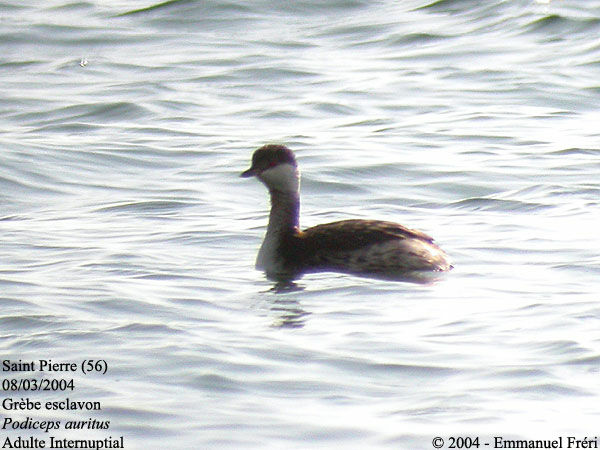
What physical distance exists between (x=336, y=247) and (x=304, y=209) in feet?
10.6

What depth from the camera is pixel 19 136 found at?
1791cm

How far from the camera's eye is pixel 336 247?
11375 mm

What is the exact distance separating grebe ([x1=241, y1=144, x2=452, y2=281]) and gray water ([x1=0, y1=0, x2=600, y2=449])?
0.20 m

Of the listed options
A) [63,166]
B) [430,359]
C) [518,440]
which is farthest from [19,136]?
[518,440]

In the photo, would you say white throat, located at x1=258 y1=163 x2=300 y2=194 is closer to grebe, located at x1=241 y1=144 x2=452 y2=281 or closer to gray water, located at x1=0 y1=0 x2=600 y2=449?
grebe, located at x1=241 y1=144 x2=452 y2=281

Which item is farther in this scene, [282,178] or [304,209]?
[304,209]

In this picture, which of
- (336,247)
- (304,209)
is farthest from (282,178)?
(304,209)

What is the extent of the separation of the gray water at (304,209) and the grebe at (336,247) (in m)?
0.20

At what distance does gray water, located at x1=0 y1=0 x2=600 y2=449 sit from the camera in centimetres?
809

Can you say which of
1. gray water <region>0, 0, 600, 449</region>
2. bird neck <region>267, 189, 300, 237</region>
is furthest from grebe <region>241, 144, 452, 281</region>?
gray water <region>0, 0, 600, 449</region>

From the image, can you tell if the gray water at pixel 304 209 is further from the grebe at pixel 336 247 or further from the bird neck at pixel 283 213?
the bird neck at pixel 283 213

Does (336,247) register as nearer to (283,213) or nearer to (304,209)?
(283,213)

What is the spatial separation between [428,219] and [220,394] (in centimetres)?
576

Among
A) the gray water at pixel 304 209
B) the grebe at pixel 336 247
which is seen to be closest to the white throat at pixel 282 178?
the grebe at pixel 336 247
